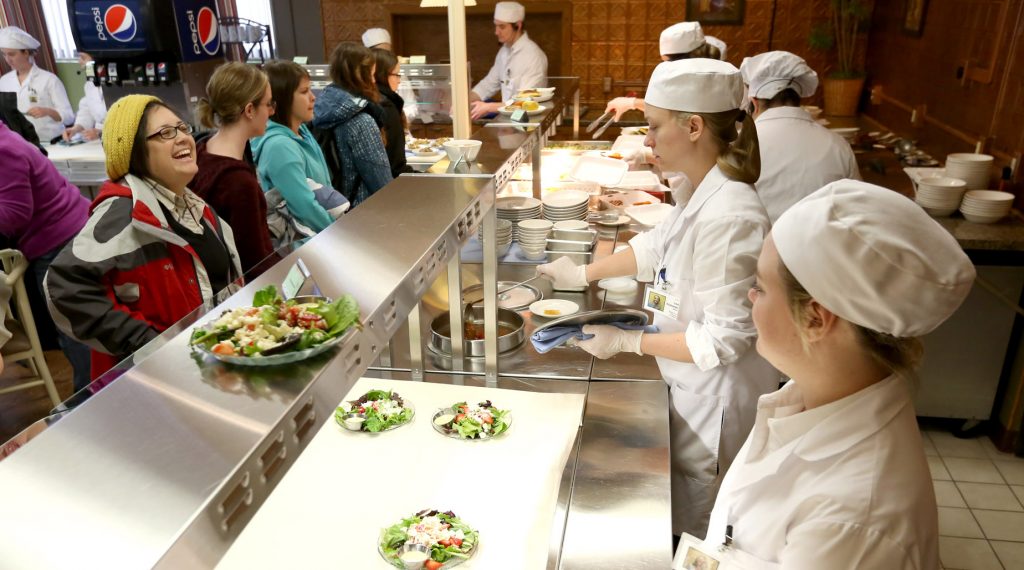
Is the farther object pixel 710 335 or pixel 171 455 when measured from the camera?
pixel 710 335

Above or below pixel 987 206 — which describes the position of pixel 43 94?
above

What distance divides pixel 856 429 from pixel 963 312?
2.86 m

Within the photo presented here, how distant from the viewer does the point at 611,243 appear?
3039mm

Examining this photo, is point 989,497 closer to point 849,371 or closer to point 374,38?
point 849,371

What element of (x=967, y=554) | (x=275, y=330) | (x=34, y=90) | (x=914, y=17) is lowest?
(x=967, y=554)

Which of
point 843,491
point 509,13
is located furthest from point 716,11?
point 843,491

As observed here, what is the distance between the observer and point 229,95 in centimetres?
259

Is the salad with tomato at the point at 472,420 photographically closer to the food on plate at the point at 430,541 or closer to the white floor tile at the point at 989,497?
the food on plate at the point at 430,541

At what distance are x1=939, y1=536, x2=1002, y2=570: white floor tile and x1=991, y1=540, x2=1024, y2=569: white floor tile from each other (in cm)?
2

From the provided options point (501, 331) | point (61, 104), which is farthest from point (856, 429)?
point (61, 104)

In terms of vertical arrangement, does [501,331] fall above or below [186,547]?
below

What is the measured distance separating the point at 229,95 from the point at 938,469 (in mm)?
3453

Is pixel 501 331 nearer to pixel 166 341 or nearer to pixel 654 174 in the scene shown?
pixel 166 341

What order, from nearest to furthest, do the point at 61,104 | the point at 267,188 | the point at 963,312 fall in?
the point at 267,188 < the point at 963,312 < the point at 61,104
